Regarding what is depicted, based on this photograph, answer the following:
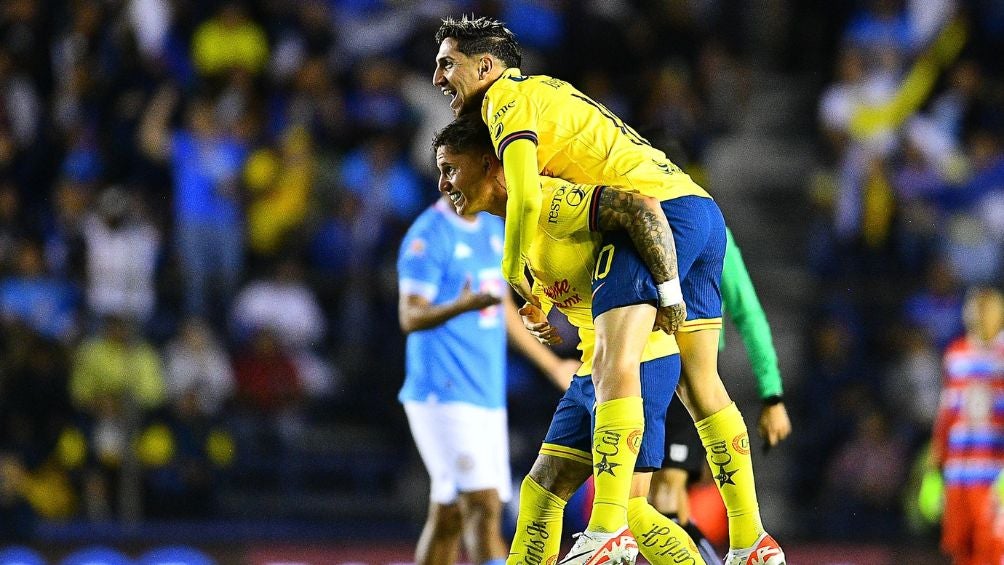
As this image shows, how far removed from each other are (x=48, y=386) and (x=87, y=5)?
4.08 metres

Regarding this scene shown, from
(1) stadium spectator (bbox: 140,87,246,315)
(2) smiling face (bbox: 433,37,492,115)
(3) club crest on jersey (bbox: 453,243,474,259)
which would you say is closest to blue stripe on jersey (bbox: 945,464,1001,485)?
(3) club crest on jersey (bbox: 453,243,474,259)

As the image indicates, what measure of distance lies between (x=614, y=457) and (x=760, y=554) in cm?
75

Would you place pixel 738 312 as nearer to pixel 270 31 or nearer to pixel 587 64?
pixel 587 64

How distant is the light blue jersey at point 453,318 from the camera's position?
23.8 feet

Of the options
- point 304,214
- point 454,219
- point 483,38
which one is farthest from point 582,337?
point 304,214

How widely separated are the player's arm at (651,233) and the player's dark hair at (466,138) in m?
0.57

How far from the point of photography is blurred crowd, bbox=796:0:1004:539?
11.7 meters

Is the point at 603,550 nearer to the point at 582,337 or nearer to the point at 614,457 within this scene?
the point at 614,457

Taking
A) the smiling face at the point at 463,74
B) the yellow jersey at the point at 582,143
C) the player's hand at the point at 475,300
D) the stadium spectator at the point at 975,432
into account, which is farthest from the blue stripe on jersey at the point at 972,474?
the smiling face at the point at 463,74

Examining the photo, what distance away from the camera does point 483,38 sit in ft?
18.7

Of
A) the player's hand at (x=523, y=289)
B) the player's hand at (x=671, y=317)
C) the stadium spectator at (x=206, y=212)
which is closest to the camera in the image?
the player's hand at (x=671, y=317)

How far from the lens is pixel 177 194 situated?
41.6 ft

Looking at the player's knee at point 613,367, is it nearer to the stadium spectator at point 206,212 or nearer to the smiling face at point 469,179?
the smiling face at point 469,179

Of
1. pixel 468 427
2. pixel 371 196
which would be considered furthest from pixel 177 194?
pixel 468 427
